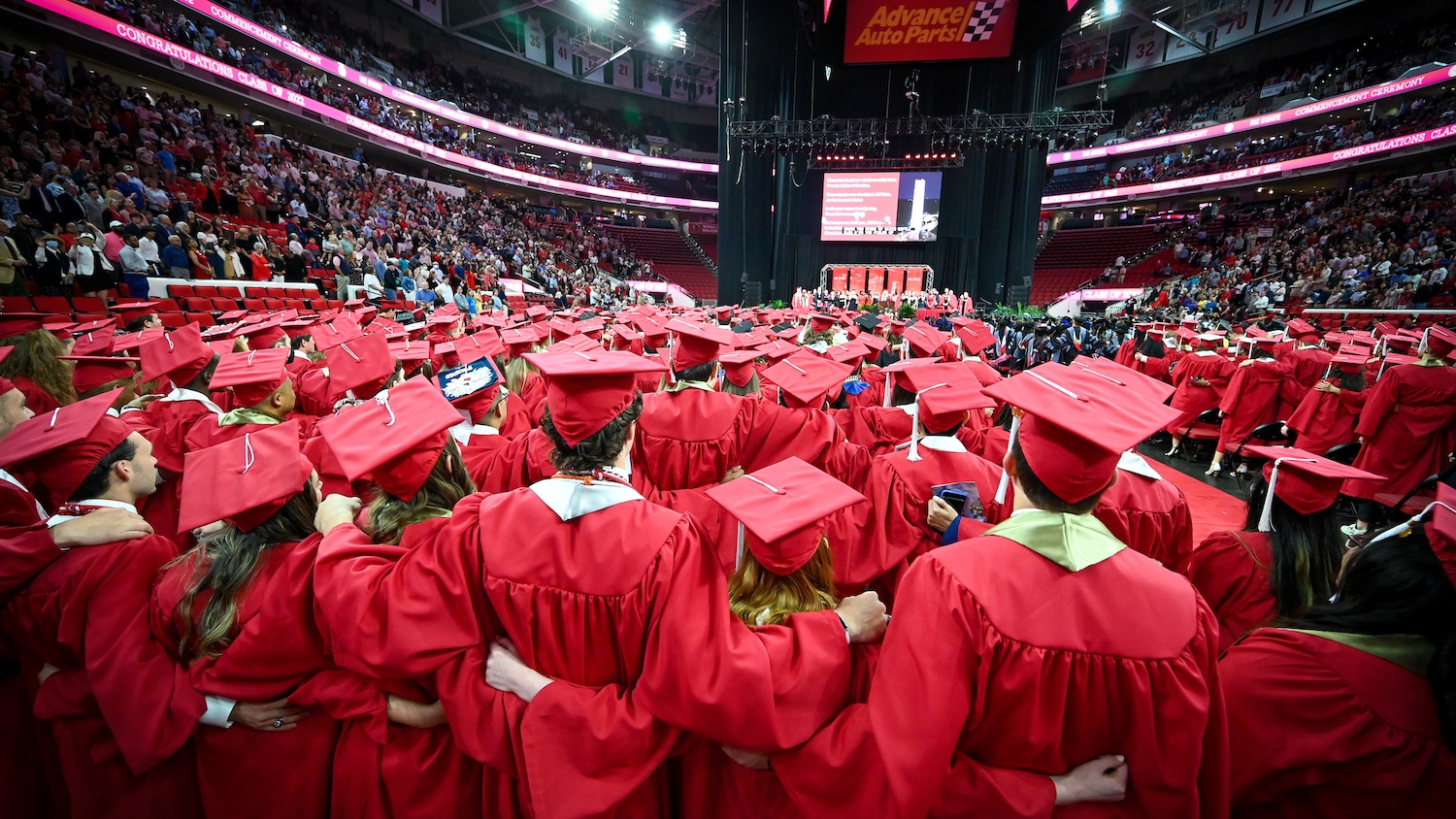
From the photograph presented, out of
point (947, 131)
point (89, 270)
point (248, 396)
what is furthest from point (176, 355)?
point (947, 131)

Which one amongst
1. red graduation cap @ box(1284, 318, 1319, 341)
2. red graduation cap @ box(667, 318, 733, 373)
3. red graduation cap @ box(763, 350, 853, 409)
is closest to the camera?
red graduation cap @ box(667, 318, 733, 373)

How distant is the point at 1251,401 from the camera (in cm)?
631

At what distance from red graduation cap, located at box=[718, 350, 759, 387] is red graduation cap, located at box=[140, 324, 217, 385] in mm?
2932

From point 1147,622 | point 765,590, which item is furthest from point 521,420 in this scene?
point 1147,622

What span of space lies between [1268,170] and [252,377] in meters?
34.7

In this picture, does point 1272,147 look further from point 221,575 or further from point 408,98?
point 408,98

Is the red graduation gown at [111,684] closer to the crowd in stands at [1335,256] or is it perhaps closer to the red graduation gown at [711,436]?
the red graduation gown at [711,436]

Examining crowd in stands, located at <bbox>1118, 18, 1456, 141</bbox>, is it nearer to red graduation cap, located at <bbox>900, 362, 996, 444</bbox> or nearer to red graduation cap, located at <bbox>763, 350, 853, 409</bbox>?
red graduation cap, located at <bbox>763, 350, 853, 409</bbox>

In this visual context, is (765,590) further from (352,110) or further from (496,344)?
(352,110)

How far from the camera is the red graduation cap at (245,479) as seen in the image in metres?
1.35

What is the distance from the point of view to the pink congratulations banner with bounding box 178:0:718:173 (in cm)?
1728

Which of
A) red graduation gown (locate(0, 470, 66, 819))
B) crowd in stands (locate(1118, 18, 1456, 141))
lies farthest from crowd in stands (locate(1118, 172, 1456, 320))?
red graduation gown (locate(0, 470, 66, 819))

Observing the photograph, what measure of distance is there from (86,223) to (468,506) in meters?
13.1

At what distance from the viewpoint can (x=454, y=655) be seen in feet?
4.21
